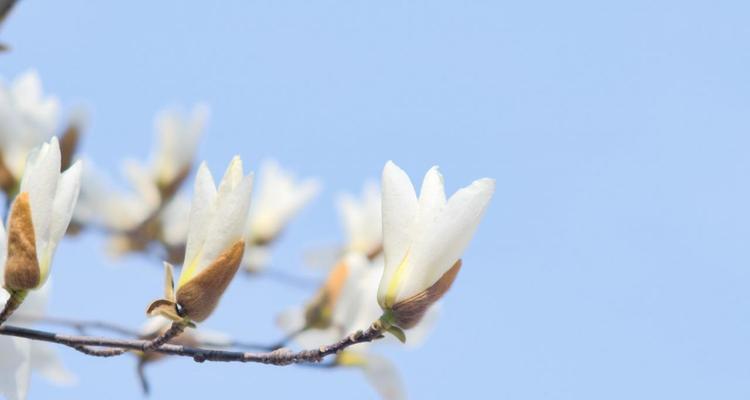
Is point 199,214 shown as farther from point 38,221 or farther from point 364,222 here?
point 364,222

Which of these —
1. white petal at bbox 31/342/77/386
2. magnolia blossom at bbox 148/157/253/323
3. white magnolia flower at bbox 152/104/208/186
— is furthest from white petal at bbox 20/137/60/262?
white magnolia flower at bbox 152/104/208/186

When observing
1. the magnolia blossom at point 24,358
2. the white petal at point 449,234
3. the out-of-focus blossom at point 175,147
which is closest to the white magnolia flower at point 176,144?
the out-of-focus blossom at point 175,147

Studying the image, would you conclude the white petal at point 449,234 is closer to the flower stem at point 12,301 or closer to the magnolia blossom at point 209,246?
the magnolia blossom at point 209,246

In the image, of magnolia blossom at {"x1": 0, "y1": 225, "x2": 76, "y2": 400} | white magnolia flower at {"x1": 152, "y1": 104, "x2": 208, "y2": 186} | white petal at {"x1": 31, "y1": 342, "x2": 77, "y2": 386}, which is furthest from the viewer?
white magnolia flower at {"x1": 152, "y1": 104, "x2": 208, "y2": 186}

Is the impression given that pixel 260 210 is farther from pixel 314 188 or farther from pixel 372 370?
pixel 372 370

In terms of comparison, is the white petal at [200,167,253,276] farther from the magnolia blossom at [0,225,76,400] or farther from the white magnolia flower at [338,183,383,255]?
the white magnolia flower at [338,183,383,255]

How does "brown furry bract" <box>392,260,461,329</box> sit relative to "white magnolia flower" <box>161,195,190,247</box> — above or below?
below

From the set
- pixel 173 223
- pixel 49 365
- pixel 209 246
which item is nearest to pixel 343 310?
pixel 49 365
